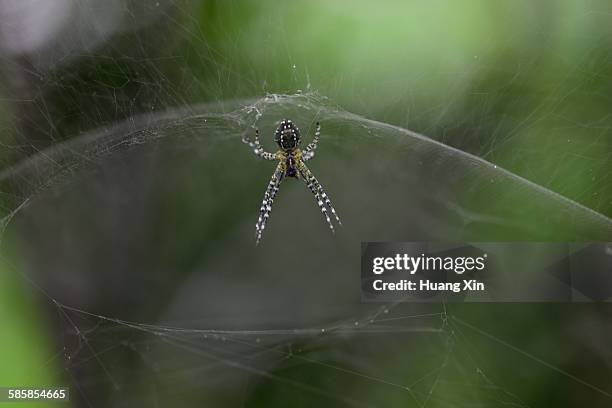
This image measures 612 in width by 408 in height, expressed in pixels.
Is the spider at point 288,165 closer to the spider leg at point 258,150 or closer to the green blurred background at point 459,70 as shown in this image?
the spider leg at point 258,150

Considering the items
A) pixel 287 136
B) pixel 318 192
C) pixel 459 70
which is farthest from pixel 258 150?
pixel 459 70

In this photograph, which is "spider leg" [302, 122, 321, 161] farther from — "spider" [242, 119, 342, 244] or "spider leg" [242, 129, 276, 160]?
"spider leg" [242, 129, 276, 160]

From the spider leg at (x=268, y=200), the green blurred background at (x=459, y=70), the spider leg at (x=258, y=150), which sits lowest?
the spider leg at (x=268, y=200)

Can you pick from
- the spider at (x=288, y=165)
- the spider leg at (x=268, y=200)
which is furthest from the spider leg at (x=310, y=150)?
→ the spider leg at (x=268, y=200)

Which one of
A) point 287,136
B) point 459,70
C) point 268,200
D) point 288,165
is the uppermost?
point 459,70

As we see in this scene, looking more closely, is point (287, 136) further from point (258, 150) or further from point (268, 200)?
point (268, 200)

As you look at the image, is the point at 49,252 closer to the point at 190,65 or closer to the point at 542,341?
the point at 190,65
